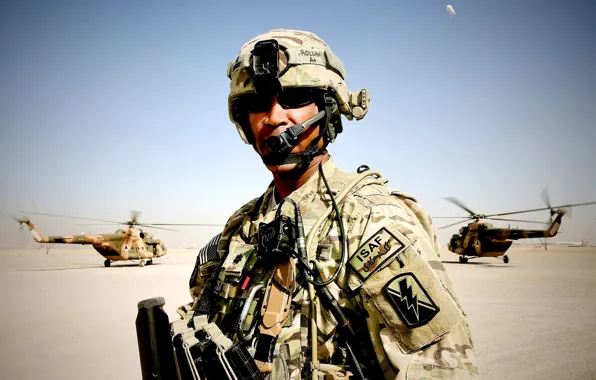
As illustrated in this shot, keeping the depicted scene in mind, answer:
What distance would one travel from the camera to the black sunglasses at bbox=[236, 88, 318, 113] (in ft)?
6.22

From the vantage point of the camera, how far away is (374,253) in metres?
1.30

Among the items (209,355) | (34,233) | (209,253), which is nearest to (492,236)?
(209,253)

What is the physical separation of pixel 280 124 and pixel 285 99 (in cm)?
17

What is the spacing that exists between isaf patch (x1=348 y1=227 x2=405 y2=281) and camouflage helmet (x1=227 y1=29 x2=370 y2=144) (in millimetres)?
986

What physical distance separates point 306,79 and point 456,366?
→ 4.91 ft

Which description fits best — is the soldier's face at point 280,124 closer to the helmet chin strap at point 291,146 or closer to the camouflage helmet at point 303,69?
the helmet chin strap at point 291,146

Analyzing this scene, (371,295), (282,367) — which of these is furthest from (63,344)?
(371,295)

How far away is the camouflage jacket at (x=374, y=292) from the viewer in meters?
1.15

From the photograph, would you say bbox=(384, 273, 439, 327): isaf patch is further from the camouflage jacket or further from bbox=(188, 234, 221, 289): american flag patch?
bbox=(188, 234, 221, 289): american flag patch

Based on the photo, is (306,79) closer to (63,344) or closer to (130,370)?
(130,370)

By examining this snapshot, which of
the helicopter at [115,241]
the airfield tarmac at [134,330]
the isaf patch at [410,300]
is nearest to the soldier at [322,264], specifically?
the isaf patch at [410,300]

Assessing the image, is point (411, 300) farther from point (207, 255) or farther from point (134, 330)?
point (134, 330)

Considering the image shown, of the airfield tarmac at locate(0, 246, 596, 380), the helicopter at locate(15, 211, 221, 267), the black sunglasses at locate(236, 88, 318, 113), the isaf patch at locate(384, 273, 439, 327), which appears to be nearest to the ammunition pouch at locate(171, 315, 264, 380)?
the isaf patch at locate(384, 273, 439, 327)

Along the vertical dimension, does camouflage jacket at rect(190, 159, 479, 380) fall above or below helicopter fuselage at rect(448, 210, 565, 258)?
above
